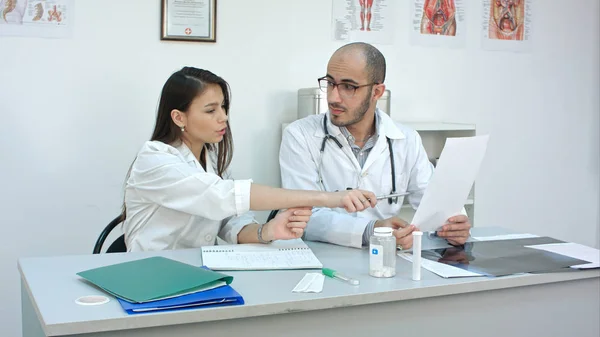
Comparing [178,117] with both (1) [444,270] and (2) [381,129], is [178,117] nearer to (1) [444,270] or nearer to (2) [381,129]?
(2) [381,129]

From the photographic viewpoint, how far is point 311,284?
1.71m

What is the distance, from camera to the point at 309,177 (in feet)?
8.23

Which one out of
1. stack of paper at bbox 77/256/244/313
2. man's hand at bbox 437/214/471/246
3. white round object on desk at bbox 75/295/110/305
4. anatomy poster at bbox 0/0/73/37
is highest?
anatomy poster at bbox 0/0/73/37

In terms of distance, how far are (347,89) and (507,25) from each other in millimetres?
1681

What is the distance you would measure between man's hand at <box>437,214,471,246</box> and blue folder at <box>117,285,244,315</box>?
35.4 inches

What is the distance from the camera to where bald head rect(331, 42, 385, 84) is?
2.52 metres

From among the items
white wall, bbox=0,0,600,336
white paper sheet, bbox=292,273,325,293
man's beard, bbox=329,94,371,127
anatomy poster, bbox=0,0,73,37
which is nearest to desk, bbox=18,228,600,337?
white paper sheet, bbox=292,273,325,293

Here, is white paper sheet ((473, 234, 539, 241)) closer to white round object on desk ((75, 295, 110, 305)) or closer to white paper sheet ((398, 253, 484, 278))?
white paper sheet ((398, 253, 484, 278))

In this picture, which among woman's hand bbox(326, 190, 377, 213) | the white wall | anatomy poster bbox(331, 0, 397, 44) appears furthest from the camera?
anatomy poster bbox(331, 0, 397, 44)

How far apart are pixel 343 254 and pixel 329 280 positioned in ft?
1.04

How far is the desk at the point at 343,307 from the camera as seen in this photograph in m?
1.48

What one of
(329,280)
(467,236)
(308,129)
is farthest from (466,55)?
(329,280)

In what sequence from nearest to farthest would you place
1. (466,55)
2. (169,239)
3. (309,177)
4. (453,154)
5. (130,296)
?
(130,296), (453,154), (169,239), (309,177), (466,55)

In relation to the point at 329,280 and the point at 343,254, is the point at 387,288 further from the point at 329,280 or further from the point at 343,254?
the point at 343,254
